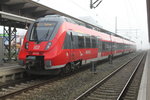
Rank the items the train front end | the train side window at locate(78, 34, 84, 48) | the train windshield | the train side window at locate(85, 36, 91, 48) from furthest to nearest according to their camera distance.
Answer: the train side window at locate(85, 36, 91, 48), the train side window at locate(78, 34, 84, 48), the train windshield, the train front end

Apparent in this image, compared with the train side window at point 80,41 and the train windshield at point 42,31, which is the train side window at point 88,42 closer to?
the train side window at point 80,41

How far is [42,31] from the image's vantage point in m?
9.62

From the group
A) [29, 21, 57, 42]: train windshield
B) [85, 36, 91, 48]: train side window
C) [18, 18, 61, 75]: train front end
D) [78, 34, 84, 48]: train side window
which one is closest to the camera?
[18, 18, 61, 75]: train front end

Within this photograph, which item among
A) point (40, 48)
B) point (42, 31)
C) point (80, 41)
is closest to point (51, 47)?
point (40, 48)

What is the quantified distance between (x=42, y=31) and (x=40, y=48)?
1052 millimetres

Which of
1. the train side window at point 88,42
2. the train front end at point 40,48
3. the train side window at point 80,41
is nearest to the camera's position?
the train front end at point 40,48

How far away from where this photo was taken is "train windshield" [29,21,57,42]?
9.39 m

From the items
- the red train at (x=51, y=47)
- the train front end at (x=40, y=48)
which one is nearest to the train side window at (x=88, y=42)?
the red train at (x=51, y=47)

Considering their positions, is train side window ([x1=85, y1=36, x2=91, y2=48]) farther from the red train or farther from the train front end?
the train front end

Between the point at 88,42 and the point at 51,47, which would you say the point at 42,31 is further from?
the point at 88,42

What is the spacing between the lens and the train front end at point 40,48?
8836mm

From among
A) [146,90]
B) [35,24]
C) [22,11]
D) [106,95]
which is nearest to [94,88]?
[106,95]

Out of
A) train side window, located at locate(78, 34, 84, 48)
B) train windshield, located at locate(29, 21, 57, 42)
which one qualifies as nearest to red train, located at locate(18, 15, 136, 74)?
train windshield, located at locate(29, 21, 57, 42)

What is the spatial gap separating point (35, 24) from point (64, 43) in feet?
6.42
